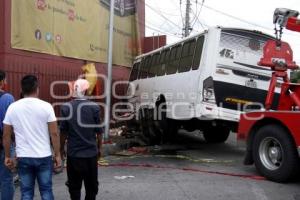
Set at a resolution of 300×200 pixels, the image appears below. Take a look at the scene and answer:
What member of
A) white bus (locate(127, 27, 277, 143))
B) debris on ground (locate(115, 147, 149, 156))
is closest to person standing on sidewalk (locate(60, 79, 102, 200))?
white bus (locate(127, 27, 277, 143))

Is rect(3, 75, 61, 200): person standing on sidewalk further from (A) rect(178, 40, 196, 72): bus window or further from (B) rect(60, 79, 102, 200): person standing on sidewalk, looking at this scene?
(A) rect(178, 40, 196, 72): bus window

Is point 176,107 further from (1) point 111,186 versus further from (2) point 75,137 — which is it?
(2) point 75,137

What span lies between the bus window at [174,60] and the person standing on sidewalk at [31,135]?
6.82 meters

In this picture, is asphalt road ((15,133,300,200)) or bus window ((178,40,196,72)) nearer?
asphalt road ((15,133,300,200))

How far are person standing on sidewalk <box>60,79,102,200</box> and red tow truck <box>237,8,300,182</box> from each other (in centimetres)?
343

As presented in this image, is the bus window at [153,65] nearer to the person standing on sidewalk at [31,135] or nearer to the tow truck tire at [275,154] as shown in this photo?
the tow truck tire at [275,154]

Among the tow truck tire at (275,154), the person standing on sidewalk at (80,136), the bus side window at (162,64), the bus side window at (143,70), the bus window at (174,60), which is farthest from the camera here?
the bus side window at (143,70)

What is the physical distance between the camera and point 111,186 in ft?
24.0

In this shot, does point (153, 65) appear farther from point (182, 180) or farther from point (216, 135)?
point (182, 180)

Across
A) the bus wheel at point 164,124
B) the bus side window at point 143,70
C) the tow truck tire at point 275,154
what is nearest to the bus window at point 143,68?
the bus side window at point 143,70

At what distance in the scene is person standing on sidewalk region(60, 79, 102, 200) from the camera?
5375 mm

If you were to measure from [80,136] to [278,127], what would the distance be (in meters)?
3.78

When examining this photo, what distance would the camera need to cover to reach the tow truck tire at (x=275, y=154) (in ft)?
24.2

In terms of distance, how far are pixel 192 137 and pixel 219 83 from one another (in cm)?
572
